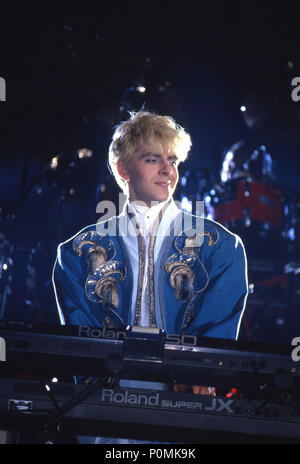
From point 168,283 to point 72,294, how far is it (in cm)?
48

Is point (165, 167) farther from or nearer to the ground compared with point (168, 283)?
farther from the ground

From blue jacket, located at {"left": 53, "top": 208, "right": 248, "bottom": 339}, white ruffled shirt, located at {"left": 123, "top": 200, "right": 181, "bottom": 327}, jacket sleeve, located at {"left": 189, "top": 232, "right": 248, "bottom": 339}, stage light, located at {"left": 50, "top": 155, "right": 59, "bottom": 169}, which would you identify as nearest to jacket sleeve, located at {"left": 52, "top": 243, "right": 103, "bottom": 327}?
blue jacket, located at {"left": 53, "top": 208, "right": 248, "bottom": 339}

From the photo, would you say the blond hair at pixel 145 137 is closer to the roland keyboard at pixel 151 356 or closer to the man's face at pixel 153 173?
the man's face at pixel 153 173

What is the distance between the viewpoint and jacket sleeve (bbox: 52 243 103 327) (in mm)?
2691

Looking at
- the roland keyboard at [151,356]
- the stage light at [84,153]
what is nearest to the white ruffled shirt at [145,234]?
the roland keyboard at [151,356]

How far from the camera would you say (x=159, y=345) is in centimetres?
187

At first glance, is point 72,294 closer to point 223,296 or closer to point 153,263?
point 153,263

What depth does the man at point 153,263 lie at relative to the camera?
8.79 ft

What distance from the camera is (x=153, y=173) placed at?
3033 millimetres

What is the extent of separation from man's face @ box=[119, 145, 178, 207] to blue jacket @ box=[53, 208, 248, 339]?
0.25 metres

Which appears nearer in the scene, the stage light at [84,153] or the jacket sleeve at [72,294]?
the jacket sleeve at [72,294]

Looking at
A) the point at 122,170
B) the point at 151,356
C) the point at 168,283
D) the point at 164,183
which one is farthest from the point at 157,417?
the point at 122,170

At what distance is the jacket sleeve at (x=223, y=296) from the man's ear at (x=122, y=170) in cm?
70

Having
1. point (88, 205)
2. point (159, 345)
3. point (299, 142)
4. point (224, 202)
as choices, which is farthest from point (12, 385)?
point (299, 142)
